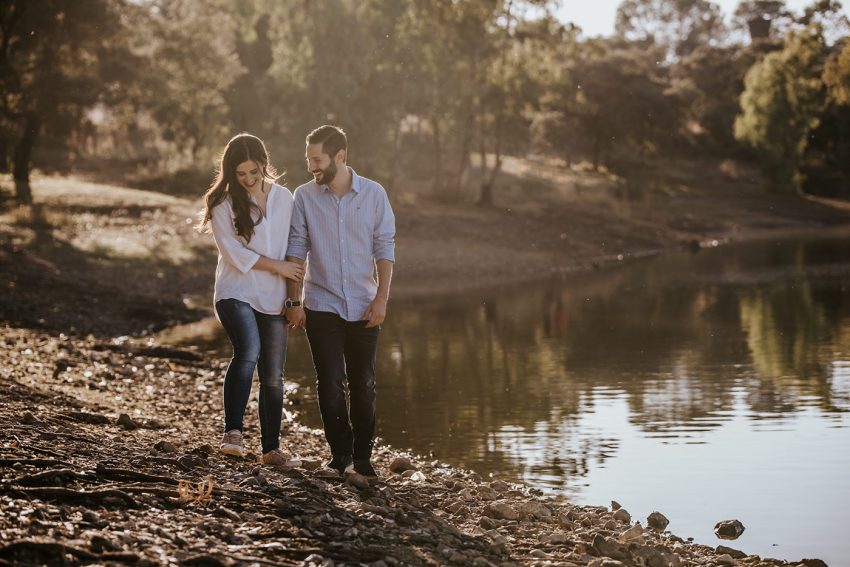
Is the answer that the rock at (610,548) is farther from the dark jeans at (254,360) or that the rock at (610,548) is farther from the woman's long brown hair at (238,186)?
the woman's long brown hair at (238,186)

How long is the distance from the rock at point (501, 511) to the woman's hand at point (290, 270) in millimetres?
2166

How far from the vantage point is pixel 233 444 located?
8.72m

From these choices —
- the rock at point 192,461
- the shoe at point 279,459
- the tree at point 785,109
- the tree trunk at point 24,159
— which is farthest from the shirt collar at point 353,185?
the tree at point 785,109

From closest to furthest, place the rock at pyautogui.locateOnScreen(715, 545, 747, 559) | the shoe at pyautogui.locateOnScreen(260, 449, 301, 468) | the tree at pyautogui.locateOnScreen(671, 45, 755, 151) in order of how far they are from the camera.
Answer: the rock at pyautogui.locateOnScreen(715, 545, 747, 559)
the shoe at pyautogui.locateOnScreen(260, 449, 301, 468)
the tree at pyautogui.locateOnScreen(671, 45, 755, 151)

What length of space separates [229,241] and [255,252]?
A: 0.66ft

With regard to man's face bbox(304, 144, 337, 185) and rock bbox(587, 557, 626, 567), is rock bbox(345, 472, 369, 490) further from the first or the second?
man's face bbox(304, 144, 337, 185)

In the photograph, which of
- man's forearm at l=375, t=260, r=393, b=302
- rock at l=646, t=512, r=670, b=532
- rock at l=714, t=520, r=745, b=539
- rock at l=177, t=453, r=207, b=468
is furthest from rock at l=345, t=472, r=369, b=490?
rock at l=714, t=520, r=745, b=539

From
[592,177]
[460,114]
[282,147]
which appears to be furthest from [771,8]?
[282,147]

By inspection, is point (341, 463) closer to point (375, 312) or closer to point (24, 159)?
point (375, 312)

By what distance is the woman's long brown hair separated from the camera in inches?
326

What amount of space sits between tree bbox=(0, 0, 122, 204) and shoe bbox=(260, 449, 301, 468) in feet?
91.2

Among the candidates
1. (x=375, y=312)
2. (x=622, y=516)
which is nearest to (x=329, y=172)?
(x=375, y=312)

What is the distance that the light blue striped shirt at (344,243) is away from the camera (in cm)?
826

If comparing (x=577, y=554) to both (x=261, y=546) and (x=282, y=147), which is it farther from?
(x=282, y=147)
